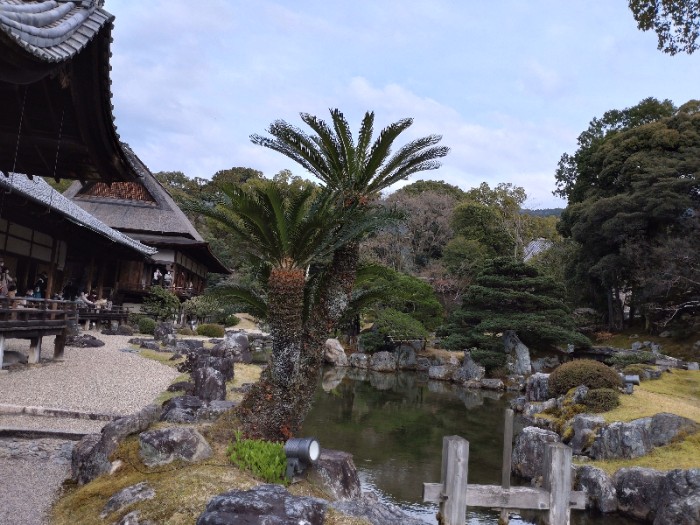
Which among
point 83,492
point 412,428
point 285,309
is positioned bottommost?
point 412,428

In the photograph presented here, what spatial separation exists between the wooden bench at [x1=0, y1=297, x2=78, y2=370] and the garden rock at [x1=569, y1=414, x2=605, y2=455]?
1332 cm

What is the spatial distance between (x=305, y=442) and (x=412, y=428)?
10660 millimetres

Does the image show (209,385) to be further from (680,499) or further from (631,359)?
(631,359)

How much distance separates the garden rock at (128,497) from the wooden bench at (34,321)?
330 inches

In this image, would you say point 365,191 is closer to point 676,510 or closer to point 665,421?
point 676,510

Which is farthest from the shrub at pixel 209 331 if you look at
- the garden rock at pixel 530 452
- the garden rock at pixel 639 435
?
the garden rock at pixel 639 435

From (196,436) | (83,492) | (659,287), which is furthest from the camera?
(659,287)

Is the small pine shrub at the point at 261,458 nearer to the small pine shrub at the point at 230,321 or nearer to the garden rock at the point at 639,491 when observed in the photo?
the garden rock at the point at 639,491

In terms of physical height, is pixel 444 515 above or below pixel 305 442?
below

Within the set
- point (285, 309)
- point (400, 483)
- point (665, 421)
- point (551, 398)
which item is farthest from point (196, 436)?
point (551, 398)

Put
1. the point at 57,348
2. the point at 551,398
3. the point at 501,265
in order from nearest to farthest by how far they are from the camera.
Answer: the point at 57,348, the point at 551,398, the point at 501,265

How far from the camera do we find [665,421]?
1195 centimetres

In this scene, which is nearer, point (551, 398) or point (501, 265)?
point (551, 398)

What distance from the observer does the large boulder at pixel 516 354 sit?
27.3 m
